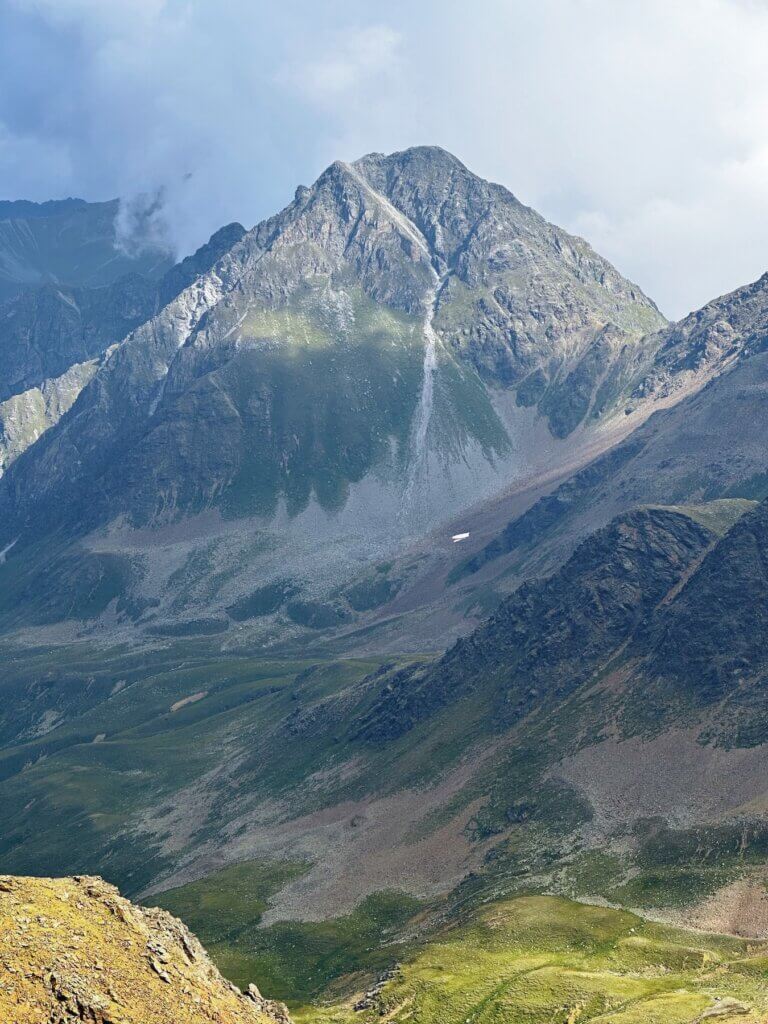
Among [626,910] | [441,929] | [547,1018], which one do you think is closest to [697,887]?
[626,910]

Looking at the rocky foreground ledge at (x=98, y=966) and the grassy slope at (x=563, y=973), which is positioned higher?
the rocky foreground ledge at (x=98, y=966)

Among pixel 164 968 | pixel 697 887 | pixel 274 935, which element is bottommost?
pixel 697 887

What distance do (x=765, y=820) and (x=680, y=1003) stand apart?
2724 inches

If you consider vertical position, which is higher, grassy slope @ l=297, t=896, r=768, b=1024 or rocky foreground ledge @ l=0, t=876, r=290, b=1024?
rocky foreground ledge @ l=0, t=876, r=290, b=1024

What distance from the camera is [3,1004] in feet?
231

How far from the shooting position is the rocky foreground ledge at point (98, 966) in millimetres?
72938

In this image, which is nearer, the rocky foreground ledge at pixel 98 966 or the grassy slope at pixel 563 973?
the rocky foreground ledge at pixel 98 966

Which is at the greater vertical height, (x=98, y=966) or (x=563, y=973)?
(x=98, y=966)

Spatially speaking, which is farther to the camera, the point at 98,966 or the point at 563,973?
the point at 563,973

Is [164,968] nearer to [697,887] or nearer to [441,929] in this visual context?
[441,929]

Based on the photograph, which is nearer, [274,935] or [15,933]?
[15,933]

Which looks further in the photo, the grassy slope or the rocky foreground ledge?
the grassy slope

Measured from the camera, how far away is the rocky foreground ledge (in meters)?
72.9

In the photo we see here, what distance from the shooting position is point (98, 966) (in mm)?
79125
